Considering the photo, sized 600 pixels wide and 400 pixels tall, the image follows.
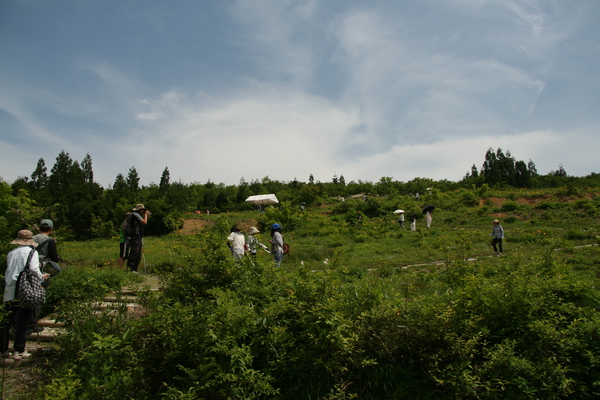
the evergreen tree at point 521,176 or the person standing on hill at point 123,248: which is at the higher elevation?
the evergreen tree at point 521,176

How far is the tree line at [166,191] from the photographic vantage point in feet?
88.9

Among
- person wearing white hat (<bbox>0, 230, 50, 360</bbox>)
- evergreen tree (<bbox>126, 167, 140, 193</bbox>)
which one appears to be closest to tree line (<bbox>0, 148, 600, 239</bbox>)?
evergreen tree (<bbox>126, 167, 140, 193</bbox>)

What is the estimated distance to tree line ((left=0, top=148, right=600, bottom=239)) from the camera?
27109mm

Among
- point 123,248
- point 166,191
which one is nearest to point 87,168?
point 166,191

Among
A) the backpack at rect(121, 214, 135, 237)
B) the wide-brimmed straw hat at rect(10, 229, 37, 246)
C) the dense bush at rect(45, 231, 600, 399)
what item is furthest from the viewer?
the backpack at rect(121, 214, 135, 237)

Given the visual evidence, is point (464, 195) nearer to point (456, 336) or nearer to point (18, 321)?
point (456, 336)

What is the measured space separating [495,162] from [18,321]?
57.5 metres

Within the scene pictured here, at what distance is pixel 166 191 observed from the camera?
116 ft

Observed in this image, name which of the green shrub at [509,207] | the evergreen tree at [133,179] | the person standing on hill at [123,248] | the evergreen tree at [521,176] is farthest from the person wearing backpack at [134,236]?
the evergreen tree at [521,176]

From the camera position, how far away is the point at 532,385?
313 cm

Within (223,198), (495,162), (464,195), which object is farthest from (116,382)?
(495,162)

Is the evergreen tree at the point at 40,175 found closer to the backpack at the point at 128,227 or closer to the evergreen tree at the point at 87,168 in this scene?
the evergreen tree at the point at 87,168

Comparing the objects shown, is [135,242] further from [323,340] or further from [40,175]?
[40,175]

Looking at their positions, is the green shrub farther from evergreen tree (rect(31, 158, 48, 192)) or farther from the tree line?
evergreen tree (rect(31, 158, 48, 192))
